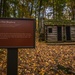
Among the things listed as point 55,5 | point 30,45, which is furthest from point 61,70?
point 55,5

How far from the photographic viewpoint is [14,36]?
562cm

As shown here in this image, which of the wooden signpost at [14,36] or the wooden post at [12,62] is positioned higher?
the wooden signpost at [14,36]

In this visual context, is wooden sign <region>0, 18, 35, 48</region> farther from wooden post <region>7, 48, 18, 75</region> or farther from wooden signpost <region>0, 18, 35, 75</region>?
wooden post <region>7, 48, 18, 75</region>

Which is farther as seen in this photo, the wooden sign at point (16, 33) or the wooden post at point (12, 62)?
the wooden post at point (12, 62)

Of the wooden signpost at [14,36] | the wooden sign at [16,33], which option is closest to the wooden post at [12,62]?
the wooden signpost at [14,36]

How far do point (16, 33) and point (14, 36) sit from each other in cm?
12

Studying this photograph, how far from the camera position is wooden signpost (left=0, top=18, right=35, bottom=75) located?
5.59 m

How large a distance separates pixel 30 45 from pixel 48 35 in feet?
63.3

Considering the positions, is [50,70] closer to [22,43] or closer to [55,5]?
[22,43]

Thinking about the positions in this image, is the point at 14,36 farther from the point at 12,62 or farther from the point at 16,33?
the point at 12,62

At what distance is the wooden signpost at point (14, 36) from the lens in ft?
18.4

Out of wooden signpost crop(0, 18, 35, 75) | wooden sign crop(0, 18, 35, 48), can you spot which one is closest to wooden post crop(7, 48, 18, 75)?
wooden signpost crop(0, 18, 35, 75)

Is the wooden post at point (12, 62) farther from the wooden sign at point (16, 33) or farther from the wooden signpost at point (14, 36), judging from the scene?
the wooden sign at point (16, 33)

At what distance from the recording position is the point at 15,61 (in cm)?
577
